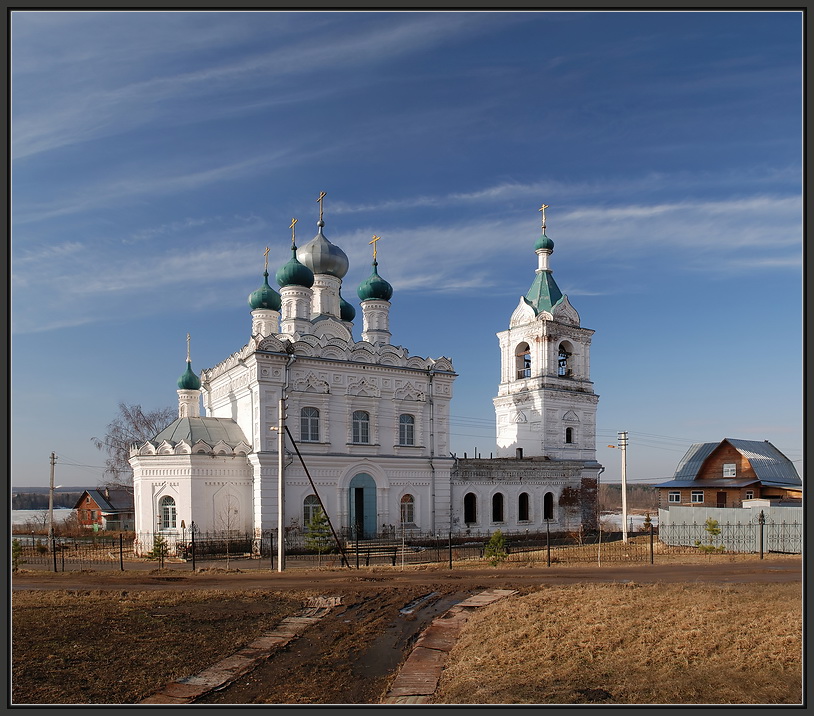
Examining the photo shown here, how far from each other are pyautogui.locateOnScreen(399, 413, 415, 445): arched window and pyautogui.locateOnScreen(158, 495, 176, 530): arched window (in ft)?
37.2

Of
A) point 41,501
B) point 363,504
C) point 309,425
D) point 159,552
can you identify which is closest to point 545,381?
point 363,504

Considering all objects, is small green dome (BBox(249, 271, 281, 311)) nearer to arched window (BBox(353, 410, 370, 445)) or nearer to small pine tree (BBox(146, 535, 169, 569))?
arched window (BBox(353, 410, 370, 445))

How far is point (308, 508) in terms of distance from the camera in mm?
32125

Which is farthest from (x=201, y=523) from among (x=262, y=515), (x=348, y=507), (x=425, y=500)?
(x=425, y=500)

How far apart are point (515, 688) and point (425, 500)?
2651 centimetres

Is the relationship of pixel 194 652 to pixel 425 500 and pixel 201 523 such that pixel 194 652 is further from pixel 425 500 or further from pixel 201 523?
pixel 425 500

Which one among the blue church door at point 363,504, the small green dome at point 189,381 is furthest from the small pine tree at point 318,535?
the small green dome at point 189,381

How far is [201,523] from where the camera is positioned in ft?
98.8

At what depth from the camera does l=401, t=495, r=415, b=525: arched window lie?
35.0m

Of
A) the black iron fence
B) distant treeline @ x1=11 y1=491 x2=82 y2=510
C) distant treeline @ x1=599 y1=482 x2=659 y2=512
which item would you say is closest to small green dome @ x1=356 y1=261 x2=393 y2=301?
the black iron fence

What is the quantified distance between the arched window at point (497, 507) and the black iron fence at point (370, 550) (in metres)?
4.14

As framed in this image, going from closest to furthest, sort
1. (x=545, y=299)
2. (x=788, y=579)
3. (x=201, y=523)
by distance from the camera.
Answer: (x=788, y=579) → (x=201, y=523) → (x=545, y=299)

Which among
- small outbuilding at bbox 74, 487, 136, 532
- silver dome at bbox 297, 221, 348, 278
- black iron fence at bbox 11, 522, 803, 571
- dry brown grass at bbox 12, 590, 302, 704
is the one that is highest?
silver dome at bbox 297, 221, 348, 278

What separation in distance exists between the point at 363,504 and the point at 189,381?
45.3 feet
